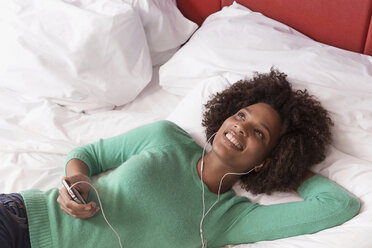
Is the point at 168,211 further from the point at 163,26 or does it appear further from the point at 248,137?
the point at 163,26

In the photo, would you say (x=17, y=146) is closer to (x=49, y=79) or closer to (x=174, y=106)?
(x=49, y=79)

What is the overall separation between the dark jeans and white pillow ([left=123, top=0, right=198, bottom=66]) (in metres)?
0.97

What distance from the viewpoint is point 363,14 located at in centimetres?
148

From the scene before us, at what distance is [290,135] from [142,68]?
29.1 inches

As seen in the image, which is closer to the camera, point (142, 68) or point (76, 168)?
point (76, 168)

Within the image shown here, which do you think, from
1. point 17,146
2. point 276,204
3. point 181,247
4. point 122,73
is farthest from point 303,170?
point 17,146

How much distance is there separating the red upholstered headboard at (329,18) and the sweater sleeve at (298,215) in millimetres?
600

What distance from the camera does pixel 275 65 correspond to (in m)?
1.51

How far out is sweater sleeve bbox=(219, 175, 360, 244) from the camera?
118 centimetres

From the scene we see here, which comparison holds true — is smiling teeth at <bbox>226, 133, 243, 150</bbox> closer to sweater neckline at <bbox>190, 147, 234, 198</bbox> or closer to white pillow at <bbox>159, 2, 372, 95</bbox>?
sweater neckline at <bbox>190, 147, 234, 198</bbox>

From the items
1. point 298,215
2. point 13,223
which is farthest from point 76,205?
point 298,215

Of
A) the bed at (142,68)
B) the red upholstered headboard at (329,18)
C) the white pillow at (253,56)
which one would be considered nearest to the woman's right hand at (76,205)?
the bed at (142,68)

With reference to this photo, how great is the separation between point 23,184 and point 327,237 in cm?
96

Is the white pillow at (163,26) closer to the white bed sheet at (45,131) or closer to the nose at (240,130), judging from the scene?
the white bed sheet at (45,131)
